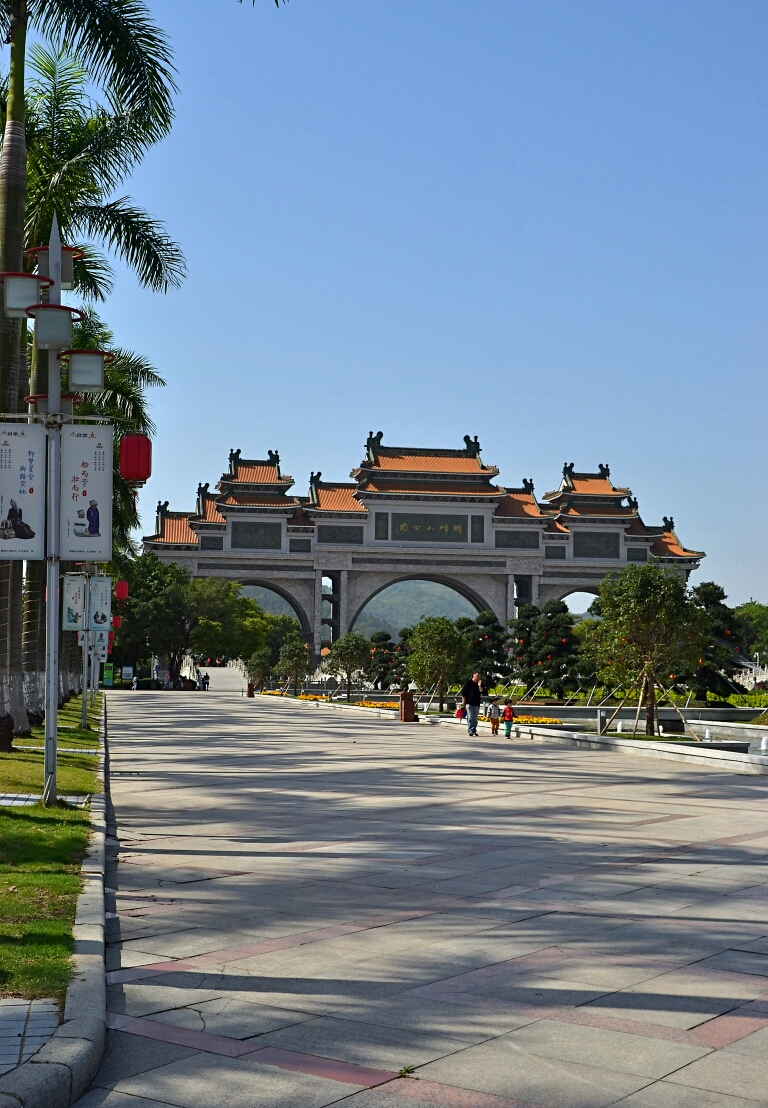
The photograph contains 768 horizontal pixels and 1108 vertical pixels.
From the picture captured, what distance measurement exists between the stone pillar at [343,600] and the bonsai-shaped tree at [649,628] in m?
54.2

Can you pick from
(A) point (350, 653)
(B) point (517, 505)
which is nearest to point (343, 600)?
(B) point (517, 505)

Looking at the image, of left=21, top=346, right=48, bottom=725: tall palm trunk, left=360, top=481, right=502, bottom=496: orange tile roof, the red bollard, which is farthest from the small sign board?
left=360, top=481, right=502, bottom=496: orange tile roof

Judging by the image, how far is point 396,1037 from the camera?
441 cm

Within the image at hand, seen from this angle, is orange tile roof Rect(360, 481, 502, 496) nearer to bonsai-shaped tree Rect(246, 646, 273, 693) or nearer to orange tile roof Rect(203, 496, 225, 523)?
orange tile roof Rect(203, 496, 225, 523)

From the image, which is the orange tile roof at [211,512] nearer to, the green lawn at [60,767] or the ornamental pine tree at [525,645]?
the ornamental pine tree at [525,645]

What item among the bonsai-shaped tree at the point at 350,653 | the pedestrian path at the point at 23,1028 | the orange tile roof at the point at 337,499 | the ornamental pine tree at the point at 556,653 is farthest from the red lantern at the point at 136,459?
the orange tile roof at the point at 337,499

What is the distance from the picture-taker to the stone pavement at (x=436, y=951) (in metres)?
4.02

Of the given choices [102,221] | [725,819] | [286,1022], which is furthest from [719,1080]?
[102,221]

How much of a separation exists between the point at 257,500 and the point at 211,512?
10.3 feet

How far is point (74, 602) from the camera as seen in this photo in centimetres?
1995

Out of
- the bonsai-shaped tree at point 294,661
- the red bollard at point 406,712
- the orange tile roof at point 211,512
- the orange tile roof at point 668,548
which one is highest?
the orange tile roof at point 211,512

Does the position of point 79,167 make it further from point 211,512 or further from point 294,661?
point 211,512

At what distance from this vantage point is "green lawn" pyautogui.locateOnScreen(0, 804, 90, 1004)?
478cm

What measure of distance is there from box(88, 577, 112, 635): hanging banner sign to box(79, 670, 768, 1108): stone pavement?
7.57m
